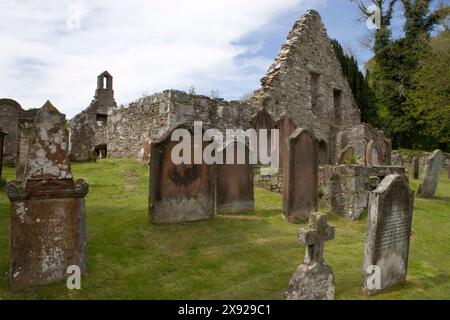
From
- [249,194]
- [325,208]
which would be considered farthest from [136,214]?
[325,208]

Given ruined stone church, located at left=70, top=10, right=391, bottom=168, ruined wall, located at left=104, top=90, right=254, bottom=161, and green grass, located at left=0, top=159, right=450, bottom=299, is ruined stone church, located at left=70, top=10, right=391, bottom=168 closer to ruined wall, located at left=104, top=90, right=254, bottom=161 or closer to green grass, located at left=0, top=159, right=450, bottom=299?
ruined wall, located at left=104, top=90, right=254, bottom=161

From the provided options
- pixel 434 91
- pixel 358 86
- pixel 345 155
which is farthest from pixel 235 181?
pixel 434 91

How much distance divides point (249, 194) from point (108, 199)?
3275 millimetres

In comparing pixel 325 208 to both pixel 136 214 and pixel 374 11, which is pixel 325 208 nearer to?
pixel 136 214

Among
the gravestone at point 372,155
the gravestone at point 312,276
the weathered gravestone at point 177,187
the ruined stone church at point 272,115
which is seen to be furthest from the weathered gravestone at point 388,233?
the gravestone at point 372,155

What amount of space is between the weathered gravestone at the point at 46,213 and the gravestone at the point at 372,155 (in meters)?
9.00

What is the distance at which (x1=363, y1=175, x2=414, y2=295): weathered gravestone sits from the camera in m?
5.03

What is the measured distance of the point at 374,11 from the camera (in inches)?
1169

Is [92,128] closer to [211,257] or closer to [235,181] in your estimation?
[235,181]

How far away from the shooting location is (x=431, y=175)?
12.2 m

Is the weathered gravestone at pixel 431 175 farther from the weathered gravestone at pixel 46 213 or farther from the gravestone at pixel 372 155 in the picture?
the weathered gravestone at pixel 46 213

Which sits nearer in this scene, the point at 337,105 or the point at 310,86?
the point at 310,86

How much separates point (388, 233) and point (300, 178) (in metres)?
3.30

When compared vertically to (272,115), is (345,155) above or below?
below
